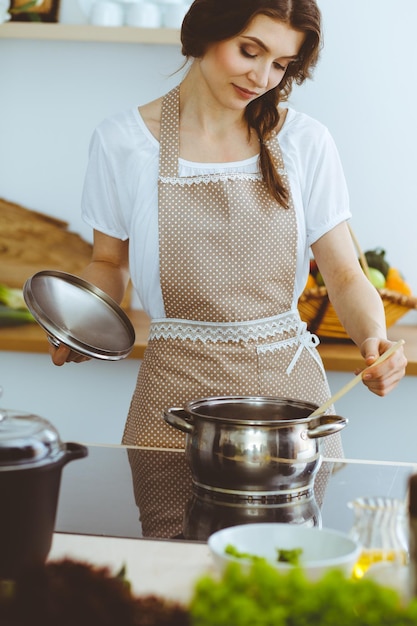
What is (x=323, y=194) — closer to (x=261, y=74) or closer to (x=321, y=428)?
(x=261, y=74)

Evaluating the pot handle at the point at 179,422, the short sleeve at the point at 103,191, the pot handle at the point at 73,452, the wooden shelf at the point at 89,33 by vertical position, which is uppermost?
the wooden shelf at the point at 89,33

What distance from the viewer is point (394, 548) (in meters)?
0.93

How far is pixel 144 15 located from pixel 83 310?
4.72 feet

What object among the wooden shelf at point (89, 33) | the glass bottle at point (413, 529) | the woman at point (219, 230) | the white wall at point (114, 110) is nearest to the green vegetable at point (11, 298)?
the white wall at point (114, 110)

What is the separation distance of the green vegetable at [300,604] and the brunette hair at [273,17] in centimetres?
123

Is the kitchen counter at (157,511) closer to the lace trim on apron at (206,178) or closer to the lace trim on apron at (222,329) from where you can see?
the lace trim on apron at (222,329)

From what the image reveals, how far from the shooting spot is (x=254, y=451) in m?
1.17

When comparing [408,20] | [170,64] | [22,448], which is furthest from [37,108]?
[22,448]

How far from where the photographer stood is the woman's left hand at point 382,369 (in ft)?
4.71

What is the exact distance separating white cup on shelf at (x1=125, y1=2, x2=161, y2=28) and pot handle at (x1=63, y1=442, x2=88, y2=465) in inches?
81.3

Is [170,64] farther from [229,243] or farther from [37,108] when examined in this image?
[229,243]

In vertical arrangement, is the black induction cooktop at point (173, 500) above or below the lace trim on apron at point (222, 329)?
below

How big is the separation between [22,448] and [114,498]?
40cm

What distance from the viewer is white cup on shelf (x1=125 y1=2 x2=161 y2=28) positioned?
9.07ft
